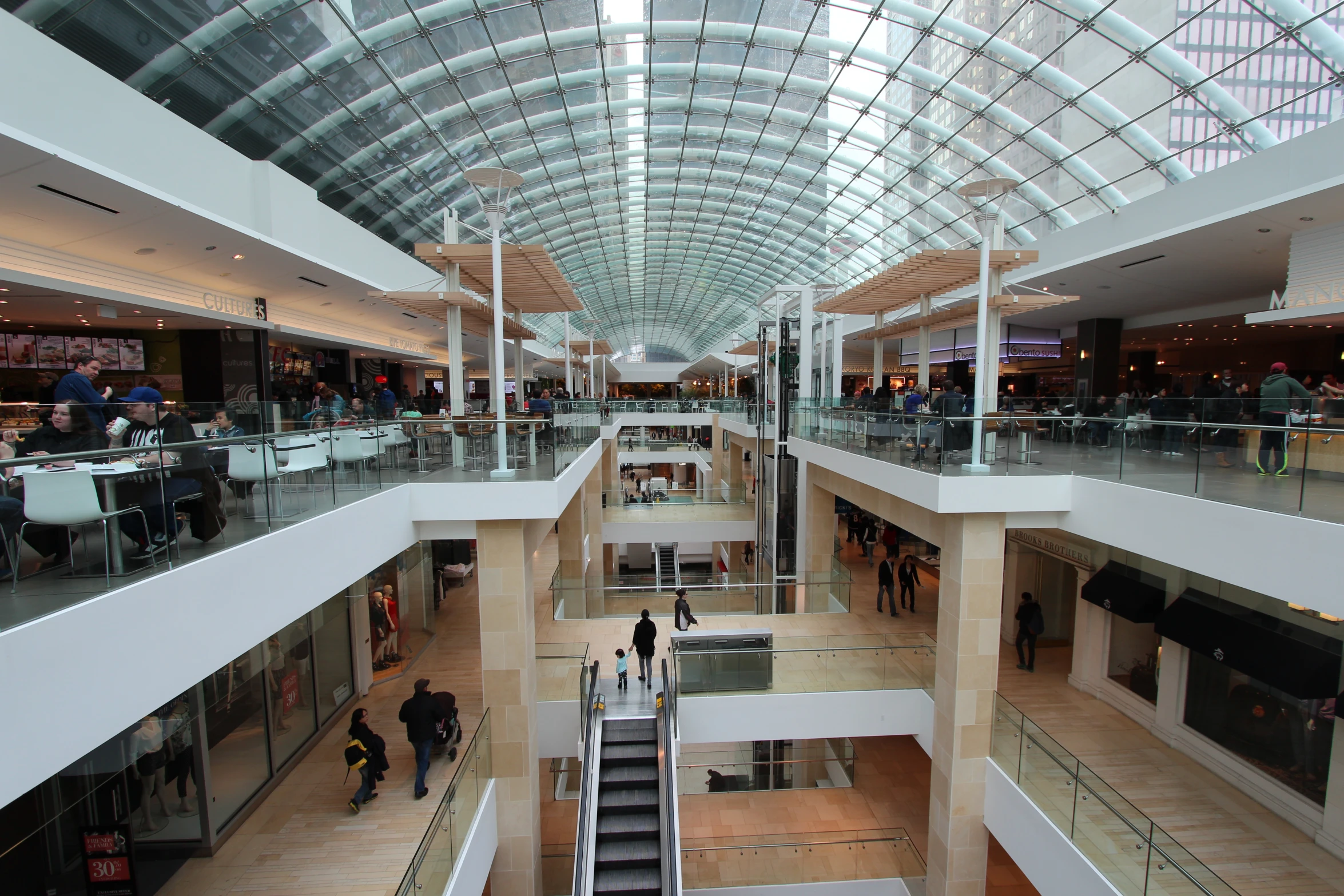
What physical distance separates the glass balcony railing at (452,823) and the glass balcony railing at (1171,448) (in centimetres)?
719

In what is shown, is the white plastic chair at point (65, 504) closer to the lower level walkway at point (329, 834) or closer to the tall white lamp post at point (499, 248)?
the tall white lamp post at point (499, 248)

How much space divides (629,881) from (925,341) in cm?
1376

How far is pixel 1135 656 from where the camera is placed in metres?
11.0

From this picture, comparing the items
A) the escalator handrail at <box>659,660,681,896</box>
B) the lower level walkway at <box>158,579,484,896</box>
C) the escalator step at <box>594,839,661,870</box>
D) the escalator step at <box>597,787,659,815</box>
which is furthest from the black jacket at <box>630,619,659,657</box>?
the escalator step at <box>594,839,661,870</box>

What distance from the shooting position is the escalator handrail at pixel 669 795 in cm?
827

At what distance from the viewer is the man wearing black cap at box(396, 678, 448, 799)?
830 cm

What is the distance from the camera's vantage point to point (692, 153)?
2616 cm

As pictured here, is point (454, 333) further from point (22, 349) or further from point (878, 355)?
point (878, 355)

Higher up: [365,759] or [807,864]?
[365,759]

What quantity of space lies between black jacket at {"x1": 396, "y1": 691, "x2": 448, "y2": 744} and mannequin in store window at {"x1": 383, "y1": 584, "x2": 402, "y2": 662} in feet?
15.3

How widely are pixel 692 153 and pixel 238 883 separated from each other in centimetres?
2630

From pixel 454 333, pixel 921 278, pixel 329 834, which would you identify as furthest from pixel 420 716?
pixel 921 278

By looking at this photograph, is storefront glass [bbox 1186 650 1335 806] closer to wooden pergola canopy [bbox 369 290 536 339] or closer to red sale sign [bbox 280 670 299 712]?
wooden pergola canopy [bbox 369 290 536 339]

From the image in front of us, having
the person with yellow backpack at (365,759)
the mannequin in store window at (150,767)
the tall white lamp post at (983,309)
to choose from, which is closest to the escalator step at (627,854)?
the person with yellow backpack at (365,759)
